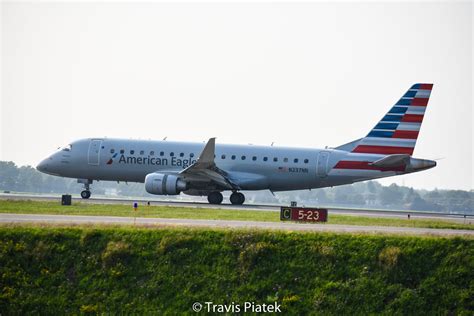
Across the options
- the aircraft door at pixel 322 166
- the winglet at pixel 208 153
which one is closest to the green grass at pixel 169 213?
the winglet at pixel 208 153

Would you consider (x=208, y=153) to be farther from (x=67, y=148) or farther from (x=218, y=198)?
(x=67, y=148)

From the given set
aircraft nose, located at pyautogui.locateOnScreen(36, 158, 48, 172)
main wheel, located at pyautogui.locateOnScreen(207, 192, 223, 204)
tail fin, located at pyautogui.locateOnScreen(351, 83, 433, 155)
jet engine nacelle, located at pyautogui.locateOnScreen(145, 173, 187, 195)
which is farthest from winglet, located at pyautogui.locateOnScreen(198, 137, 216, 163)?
aircraft nose, located at pyautogui.locateOnScreen(36, 158, 48, 172)

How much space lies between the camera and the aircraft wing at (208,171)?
50.7 metres

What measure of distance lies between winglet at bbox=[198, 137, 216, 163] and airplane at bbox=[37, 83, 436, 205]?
1.13 feet

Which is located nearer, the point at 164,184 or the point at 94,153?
the point at 164,184

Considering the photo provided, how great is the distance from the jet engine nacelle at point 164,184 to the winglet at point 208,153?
2.42 metres

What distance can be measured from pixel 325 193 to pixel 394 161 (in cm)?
10363

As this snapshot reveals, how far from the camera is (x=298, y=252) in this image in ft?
93.5

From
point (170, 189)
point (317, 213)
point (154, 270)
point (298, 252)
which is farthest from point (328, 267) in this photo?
point (170, 189)

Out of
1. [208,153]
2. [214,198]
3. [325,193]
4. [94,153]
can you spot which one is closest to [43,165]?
[94,153]

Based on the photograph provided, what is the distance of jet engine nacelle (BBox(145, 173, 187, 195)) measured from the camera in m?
51.9

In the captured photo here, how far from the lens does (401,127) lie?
5372cm

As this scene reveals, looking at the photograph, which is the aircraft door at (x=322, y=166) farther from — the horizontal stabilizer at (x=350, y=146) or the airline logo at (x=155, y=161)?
the airline logo at (x=155, y=161)

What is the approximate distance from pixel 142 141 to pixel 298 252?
3004 cm
